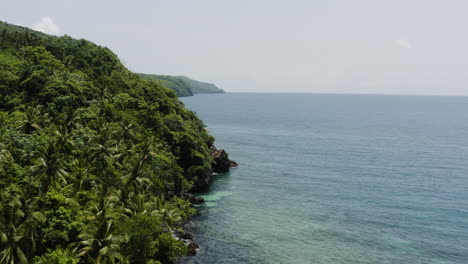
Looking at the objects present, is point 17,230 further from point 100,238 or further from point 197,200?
point 197,200

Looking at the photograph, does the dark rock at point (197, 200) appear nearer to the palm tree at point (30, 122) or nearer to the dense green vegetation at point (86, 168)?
the dense green vegetation at point (86, 168)

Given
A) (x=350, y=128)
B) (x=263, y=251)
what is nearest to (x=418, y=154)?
(x=350, y=128)

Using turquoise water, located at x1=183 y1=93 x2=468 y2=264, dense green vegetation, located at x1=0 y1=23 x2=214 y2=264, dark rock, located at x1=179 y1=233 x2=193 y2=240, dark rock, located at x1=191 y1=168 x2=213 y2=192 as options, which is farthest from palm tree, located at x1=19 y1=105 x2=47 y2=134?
dark rock, located at x1=191 y1=168 x2=213 y2=192

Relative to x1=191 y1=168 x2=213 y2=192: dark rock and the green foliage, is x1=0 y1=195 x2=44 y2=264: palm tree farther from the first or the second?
x1=191 y1=168 x2=213 y2=192: dark rock

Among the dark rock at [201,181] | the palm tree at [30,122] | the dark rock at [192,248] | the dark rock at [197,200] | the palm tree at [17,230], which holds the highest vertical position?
the palm tree at [30,122]

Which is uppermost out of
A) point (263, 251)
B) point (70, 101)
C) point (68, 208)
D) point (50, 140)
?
point (70, 101)

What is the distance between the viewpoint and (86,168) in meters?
55.2

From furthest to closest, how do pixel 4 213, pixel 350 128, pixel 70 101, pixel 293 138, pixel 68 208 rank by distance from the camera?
pixel 350 128 < pixel 293 138 < pixel 70 101 < pixel 68 208 < pixel 4 213

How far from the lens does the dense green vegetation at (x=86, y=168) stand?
40.1 m

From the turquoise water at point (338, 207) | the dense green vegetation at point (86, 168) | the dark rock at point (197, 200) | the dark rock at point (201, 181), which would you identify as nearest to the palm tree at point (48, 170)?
the dense green vegetation at point (86, 168)

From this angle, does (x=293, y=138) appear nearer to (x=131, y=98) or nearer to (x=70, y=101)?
(x=131, y=98)

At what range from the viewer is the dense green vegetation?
132ft

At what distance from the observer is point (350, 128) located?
198 metres

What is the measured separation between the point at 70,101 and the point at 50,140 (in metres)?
22.5
